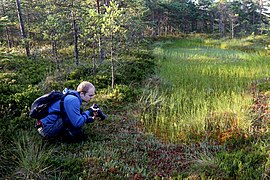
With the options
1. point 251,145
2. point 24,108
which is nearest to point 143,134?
point 251,145

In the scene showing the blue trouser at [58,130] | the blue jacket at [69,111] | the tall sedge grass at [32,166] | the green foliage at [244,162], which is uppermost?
the blue jacket at [69,111]

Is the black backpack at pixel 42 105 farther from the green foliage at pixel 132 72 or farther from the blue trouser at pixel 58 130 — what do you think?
the green foliage at pixel 132 72

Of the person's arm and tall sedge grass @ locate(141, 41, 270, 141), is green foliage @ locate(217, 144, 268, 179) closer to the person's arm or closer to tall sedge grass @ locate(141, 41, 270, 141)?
tall sedge grass @ locate(141, 41, 270, 141)

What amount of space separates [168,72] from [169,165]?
654cm

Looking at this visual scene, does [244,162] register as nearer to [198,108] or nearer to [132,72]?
[198,108]

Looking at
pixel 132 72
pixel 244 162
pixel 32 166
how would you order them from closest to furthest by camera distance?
pixel 32 166
pixel 244 162
pixel 132 72

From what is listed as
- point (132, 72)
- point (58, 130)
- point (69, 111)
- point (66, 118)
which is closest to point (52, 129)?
point (58, 130)

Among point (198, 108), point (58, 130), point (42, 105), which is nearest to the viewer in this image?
point (42, 105)

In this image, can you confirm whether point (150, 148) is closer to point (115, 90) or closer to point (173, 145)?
point (173, 145)

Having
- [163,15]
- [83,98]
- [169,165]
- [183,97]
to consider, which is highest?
[163,15]

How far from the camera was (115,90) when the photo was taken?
6680mm

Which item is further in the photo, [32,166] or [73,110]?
[73,110]

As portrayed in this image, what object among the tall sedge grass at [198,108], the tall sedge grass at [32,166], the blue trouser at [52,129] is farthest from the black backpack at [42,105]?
the tall sedge grass at [198,108]

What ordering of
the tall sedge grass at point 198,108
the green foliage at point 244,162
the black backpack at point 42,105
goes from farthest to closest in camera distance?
1. the tall sedge grass at point 198,108
2. the black backpack at point 42,105
3. the green foliage at point 244,162
